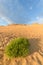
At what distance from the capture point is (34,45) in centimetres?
1345

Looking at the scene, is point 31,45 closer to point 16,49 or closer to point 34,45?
point 34,45

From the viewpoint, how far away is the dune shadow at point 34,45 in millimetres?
13019

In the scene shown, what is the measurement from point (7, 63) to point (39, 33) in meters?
4.23

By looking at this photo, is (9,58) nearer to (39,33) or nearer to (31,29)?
(39,33)

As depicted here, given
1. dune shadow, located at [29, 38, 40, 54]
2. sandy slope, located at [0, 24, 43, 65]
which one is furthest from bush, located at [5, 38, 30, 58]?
dune shadow, located at [29, 38, 40, 54]

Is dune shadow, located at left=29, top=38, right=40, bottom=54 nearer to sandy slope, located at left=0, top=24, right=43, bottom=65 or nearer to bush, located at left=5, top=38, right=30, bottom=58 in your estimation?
sandy slope, located at left=0, top=24, right=43, bottom=65

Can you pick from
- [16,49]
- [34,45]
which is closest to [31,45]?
[34,45]

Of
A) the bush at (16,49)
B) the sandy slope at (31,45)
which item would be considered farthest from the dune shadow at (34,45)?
the bush at (16,49)

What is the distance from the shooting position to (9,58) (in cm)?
1237

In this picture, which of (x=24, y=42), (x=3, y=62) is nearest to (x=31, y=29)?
(x=24, y=42)

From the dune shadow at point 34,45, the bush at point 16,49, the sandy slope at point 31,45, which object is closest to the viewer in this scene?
the sandy slope at point 31,45

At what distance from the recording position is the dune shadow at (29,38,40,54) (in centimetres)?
1302

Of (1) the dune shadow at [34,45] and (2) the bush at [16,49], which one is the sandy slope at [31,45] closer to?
(1) the dune shadow at [34,45]

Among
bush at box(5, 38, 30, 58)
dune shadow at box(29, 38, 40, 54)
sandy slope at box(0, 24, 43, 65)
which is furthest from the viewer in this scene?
dune shadow at box(29, 38, 40, 54)
